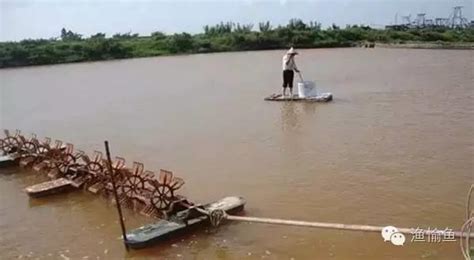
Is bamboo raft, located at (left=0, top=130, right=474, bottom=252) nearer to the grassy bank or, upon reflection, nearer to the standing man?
the standing man

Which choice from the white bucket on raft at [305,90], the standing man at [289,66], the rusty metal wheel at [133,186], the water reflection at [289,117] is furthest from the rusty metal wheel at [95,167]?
the white bucket on raft at [305,90]

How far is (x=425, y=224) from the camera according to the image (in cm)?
673

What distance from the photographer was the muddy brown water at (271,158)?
21.9 ft

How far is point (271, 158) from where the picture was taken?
10.1m

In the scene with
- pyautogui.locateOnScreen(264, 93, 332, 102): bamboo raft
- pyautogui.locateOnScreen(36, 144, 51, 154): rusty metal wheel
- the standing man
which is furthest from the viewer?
the standing man

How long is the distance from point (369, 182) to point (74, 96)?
14.8 meters

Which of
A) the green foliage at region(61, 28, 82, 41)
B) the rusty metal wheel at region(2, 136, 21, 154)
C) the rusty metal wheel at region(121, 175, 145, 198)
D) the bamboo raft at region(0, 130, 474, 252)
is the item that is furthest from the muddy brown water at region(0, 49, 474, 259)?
the green foliage at region(61, 28, 82, 41)

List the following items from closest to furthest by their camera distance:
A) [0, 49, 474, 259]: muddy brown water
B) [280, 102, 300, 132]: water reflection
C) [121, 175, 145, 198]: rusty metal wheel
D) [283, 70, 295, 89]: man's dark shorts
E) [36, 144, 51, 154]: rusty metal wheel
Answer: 1. [0, 49, 474, 259]: muddy brown water
2. [121, 175, 145, 198]: rusty metal wheel
3. [36, 144, 51, 154]: rusty metal wheel
4. [280, 102, 300, 132]: water reflection
5. [283, 70, 295, 89]: man's dark shorts

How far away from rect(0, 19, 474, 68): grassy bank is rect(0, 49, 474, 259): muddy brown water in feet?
49.8

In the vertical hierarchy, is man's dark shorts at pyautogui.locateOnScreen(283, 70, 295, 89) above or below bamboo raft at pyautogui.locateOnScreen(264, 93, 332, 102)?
above

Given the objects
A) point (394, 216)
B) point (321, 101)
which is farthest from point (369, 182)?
point (321, 101)

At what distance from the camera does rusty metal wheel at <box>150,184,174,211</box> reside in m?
7.43

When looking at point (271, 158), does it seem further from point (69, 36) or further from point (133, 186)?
point (69, 36)

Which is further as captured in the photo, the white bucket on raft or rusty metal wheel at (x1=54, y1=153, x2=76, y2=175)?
the white bucket on raft
